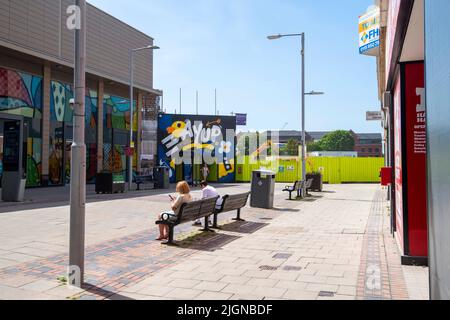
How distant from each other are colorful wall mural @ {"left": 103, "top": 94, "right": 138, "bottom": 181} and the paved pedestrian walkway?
19485 mm

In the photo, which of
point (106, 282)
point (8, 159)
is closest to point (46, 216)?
point (8, 159)

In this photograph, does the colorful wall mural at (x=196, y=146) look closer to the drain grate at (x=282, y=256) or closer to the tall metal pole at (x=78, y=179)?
the drain grate at (x=282, y=256)

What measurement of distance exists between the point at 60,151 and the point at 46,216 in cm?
1589

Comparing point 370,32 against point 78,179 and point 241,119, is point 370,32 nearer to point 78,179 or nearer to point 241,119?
point 78,179

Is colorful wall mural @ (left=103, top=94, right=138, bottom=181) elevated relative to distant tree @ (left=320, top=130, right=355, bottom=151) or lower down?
lower down

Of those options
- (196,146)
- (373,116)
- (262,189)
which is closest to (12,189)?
(262,189)

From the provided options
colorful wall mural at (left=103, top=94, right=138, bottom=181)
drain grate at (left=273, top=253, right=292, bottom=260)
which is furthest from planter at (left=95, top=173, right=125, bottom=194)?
drain grate at (left=273, top=253, right=292, bottom=260)

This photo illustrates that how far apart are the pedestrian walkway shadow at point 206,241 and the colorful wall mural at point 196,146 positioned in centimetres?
2188

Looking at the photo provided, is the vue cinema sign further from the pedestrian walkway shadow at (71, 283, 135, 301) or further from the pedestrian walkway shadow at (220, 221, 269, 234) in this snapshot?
the pedestrian walkway shadow at (71, 283, 135, 301)

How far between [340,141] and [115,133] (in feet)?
337

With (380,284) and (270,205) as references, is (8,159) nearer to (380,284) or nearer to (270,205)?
(270,205)

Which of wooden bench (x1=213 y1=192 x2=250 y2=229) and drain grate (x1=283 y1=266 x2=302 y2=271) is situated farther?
wooden bench (x1=213 y1=192 x2=250 y2=229)

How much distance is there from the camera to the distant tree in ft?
414
